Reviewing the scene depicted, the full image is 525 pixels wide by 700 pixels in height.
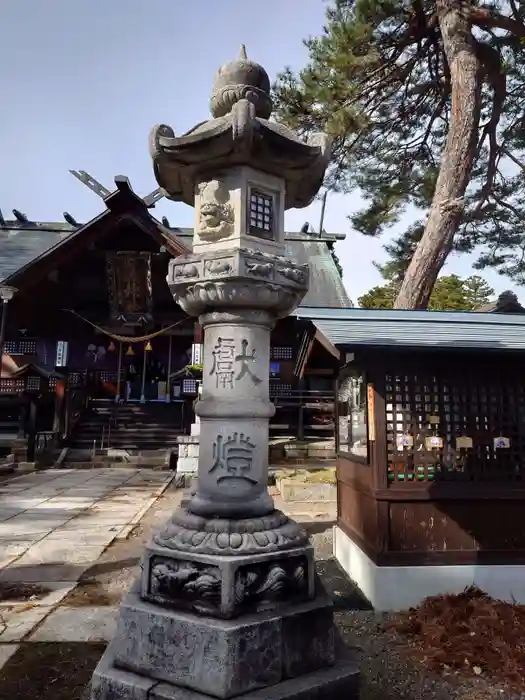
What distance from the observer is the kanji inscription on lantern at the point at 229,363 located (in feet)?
11.5

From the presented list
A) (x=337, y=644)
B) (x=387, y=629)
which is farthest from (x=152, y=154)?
(x=387, y=629)

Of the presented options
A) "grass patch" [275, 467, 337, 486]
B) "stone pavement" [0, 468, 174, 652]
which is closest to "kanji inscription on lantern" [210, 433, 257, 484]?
"stone pavement" [0, 468, 174, 652]

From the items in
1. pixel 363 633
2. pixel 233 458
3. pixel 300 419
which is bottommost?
pixel 363 633

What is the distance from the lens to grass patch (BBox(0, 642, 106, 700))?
3.13 metres

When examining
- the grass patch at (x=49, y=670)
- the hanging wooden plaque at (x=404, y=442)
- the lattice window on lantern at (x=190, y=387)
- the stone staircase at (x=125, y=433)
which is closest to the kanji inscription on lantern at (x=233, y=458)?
the grass patch at (x=49, y=670)

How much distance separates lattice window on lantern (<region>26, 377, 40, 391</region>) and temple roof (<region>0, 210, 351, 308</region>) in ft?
18.3

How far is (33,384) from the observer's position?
47.7 feet

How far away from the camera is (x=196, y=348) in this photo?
1439 cm

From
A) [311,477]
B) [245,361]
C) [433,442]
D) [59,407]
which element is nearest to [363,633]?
[433,442]

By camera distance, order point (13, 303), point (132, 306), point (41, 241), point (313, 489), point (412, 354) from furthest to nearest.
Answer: point (41, 241), point (132, 306), point (13, 303), point (313, 489), point (412, 354)

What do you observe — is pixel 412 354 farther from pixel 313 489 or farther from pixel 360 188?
pixel 360 188

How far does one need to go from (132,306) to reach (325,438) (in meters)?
7.93

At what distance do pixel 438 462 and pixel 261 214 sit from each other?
10.3 feet

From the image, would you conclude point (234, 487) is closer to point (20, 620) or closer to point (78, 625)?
point (78, 625)
